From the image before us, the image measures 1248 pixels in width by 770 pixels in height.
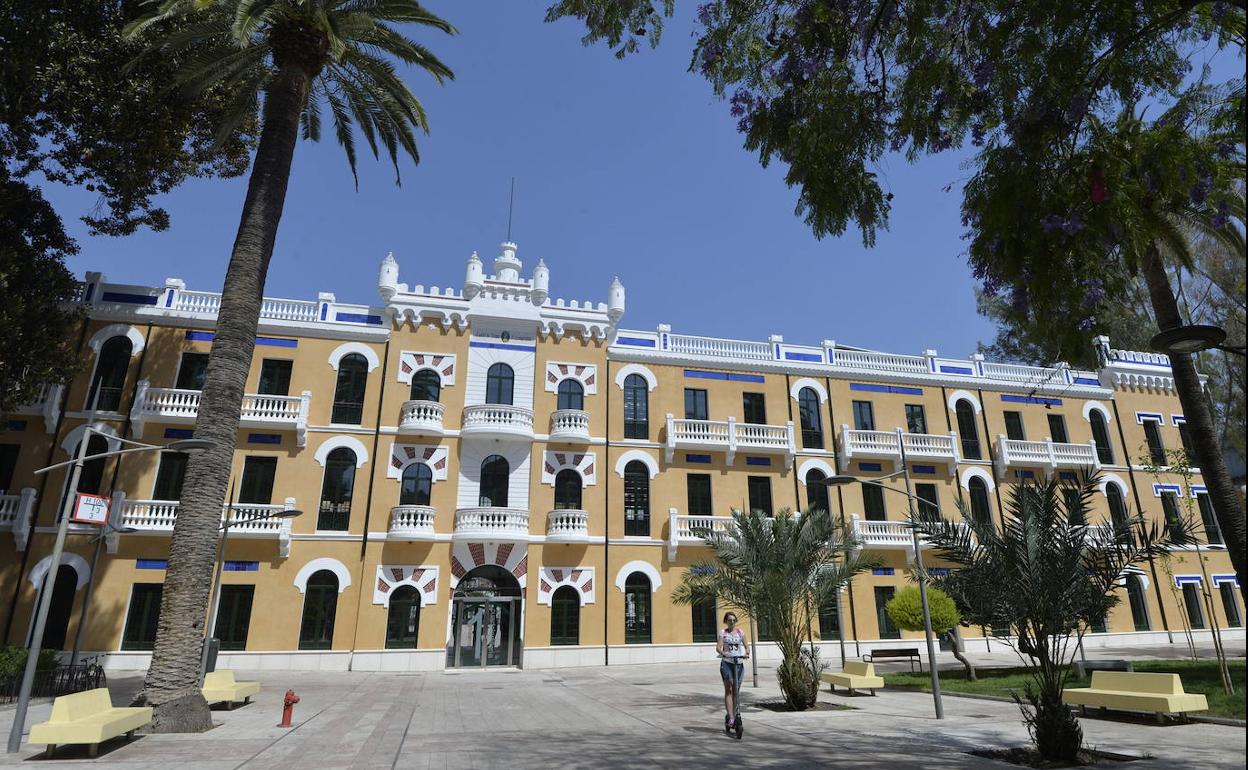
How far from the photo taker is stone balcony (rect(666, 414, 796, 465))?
86.6 ft

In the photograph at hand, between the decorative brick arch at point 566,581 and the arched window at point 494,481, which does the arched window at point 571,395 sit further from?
the decorative brick arch at point 566,581

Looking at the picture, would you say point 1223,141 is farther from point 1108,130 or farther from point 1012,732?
point 1012,732

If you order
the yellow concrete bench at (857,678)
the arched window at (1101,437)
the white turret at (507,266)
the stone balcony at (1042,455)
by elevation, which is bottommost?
the yellow concrete bench at (857,678)

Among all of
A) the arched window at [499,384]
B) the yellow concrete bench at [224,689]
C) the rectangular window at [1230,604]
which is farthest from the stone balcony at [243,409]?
the rectangular window at [1230,604]

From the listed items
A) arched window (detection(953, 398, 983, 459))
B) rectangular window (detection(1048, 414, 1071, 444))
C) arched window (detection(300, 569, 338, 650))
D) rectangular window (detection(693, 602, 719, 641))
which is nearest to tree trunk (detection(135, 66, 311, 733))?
arched window (detection(300, 569, 338, 650))

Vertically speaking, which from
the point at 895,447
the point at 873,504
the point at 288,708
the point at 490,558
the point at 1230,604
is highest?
the point at 895,447

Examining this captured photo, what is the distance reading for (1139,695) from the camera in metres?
11.4

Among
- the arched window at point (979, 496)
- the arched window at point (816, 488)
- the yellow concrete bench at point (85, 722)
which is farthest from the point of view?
the arched window at point (979, 496)

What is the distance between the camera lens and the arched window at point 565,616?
24.0 metres

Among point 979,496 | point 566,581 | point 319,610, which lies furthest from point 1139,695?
point 319,610

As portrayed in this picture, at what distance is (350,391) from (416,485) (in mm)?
4342

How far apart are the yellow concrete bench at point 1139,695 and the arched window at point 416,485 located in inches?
Answer: 764

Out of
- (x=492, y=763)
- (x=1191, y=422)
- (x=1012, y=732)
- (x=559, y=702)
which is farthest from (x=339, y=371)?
(x=1191, y=422)

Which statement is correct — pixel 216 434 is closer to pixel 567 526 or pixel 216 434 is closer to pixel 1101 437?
pixel 567 526
